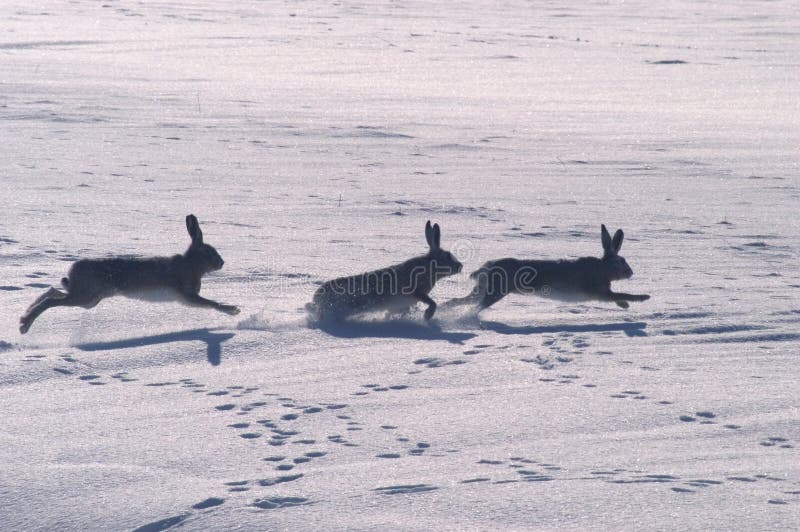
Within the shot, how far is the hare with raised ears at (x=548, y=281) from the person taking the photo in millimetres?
7461

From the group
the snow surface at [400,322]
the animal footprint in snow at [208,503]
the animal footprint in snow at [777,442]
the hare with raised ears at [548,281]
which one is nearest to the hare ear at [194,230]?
the snow surface at [400,322]

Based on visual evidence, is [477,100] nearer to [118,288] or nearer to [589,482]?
[118,288]

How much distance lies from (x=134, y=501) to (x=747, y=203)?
25.6ft

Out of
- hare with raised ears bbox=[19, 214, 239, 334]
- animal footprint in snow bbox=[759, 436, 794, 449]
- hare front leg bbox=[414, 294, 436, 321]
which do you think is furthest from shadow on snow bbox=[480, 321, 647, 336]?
animal footprint in snow bbox=[759, 436, 794, 449]

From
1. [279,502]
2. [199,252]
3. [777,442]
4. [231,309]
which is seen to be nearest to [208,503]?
[279,502]

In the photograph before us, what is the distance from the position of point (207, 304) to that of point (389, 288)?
1.11m

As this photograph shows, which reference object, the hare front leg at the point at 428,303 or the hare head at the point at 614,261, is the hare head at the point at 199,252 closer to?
the hare front leg at the point at 428,303

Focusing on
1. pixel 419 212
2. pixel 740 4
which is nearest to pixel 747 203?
pixel 419 212

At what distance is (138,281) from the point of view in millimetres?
7121

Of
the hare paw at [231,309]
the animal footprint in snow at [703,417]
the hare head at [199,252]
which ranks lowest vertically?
the animal footprint in snow at [703,417]

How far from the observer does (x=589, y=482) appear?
14.4 ft

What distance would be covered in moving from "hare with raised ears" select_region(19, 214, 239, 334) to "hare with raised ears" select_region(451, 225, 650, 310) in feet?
5.11

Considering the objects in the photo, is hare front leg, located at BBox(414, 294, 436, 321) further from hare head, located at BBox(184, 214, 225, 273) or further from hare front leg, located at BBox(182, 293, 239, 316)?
hare head, located at BBox(184, 214, 225, 273)

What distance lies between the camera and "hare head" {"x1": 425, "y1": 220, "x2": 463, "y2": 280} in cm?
765
